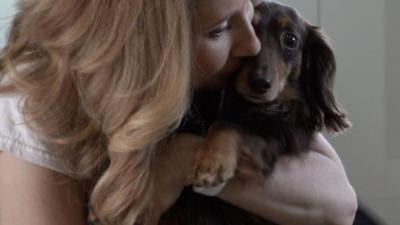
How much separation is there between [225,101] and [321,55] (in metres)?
0.34

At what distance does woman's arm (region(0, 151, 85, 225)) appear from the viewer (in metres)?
1.17

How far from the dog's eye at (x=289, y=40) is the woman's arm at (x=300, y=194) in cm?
24

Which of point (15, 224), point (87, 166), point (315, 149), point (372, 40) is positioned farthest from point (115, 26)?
point (372, 40)

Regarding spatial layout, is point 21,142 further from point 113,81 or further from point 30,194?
point 113,81

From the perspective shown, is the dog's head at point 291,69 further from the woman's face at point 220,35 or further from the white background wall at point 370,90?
the white background wall at point 370,90

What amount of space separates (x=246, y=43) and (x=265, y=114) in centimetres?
20

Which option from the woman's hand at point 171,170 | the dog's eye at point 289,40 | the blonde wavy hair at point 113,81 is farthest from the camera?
the dog's eye at point 289,40

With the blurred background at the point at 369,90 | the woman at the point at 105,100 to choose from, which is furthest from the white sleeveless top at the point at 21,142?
the blurred background at the point at 369,90

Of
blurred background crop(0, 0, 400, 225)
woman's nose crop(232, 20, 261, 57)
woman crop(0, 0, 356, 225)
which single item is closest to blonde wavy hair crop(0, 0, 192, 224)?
woman crop(0, 0, 356, 225)

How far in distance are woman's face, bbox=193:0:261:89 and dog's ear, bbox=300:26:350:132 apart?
0.31 metres

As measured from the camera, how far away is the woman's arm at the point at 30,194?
1168 mm

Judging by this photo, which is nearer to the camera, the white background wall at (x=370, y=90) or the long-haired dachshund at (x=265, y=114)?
the long-haired dachshund at (x=265, y=114)

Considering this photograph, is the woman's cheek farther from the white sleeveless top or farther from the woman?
the white sleeveless top

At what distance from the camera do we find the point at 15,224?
46.0 inches
